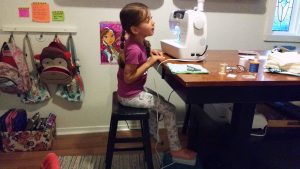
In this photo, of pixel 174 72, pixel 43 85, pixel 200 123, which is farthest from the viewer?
pixel 43 85

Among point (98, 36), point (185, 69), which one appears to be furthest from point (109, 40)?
point (185, 69)

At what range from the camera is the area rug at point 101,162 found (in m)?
1.84

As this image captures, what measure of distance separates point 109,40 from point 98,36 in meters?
0.09

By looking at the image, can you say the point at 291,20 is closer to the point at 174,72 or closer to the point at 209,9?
the point at 209,9

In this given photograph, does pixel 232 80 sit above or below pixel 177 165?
above

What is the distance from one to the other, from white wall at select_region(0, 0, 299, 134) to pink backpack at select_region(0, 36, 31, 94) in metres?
0.13

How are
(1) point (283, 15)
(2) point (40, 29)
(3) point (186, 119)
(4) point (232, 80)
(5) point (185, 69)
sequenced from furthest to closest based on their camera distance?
(1) point (283, 15) < (3) point (186, 119) < (2) point (40, 29) < (5) point (185, 69) < (4) point (232, 80)

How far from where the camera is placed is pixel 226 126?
69.5 inches

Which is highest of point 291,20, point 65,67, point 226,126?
point 291,20

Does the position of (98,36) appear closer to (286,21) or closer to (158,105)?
(158,105)

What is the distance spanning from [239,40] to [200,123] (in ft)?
3.09

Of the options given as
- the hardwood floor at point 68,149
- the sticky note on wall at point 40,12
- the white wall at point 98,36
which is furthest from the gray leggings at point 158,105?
the sticky note on wall at point 40,12

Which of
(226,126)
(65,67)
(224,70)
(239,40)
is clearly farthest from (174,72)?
(239,40)

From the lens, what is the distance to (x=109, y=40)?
2139mm
